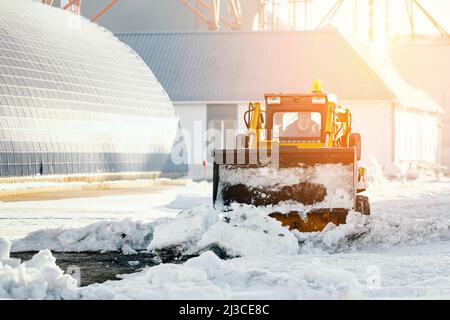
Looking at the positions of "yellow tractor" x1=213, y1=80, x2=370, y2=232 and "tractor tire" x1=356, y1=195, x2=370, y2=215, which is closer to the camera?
"yellow tractor" x1=213, y1=80, x2=370, y2=232

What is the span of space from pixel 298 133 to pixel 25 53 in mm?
20840

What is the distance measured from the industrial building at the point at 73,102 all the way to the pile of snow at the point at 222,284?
23.4 meters

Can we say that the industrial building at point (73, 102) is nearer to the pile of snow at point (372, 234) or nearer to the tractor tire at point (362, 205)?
the tractor tire at point (362, 205)

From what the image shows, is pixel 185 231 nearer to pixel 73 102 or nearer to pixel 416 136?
→ pixel 73 102

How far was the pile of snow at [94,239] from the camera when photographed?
15.9 m

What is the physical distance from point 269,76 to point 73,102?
16.1m

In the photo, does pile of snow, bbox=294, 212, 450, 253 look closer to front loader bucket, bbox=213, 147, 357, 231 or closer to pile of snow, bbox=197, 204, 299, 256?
pile of snow, bbox=197, 204, 299, 256

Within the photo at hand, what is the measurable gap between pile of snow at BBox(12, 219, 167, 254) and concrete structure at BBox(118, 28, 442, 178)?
110ft

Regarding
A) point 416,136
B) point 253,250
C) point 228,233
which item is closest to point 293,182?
point 228,233

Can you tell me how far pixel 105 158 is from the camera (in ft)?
130

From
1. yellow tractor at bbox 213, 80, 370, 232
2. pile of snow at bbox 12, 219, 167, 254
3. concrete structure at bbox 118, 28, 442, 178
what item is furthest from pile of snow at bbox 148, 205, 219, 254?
concrete structure at bbox 118, 28, 442, 178

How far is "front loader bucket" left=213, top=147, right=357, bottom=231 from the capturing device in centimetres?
1730

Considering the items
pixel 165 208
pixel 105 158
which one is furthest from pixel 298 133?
pixel 105 158

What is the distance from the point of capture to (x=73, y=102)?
128 feet
